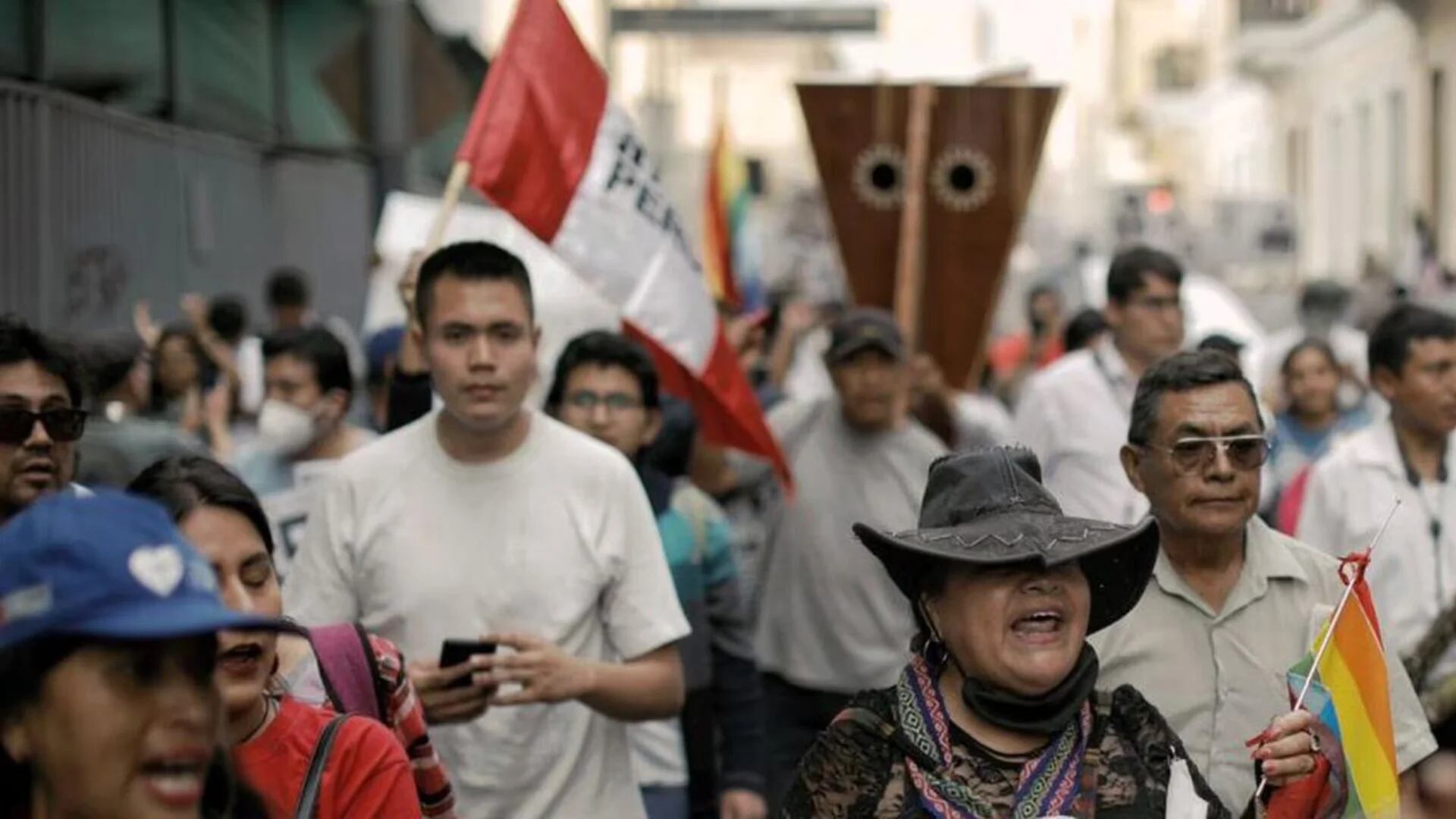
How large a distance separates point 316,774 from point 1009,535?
1138 mm

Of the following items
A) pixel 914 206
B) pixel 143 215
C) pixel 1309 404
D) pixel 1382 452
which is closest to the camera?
pixel 1382 452

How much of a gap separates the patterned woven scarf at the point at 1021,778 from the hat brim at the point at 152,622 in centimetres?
146

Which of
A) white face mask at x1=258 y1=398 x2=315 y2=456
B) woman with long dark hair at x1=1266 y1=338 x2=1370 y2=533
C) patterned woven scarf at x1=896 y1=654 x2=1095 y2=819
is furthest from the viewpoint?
woman with long dark hair at x1=1266 y1=338 x2=1370 y2=533

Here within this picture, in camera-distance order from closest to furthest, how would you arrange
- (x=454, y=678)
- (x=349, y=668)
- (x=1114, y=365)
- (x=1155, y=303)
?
(x=349, y=668), (x=454, y=678), (x=1155, y=303), (x=1114, y=365)

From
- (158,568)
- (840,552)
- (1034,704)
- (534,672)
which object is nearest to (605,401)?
(840,552)

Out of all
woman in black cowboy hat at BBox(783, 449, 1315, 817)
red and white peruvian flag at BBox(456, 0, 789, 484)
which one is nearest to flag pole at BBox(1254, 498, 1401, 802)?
woman in black cowboy hat at BBox(783, 449, 1315, 817)

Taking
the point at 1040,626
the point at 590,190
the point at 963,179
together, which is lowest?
the point at 1040,626

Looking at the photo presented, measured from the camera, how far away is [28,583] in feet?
9.95

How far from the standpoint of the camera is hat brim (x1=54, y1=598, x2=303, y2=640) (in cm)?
299

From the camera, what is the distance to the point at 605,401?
7.58 m

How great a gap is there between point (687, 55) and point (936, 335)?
7886 centimetres

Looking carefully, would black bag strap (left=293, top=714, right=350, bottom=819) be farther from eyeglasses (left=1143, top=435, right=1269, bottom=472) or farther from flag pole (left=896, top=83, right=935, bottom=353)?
flag pole (left=896, top=83, right=935, bottom=353)

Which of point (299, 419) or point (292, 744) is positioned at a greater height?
point (299, 419)

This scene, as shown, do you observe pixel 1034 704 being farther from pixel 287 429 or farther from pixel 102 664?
pixel 287 429
